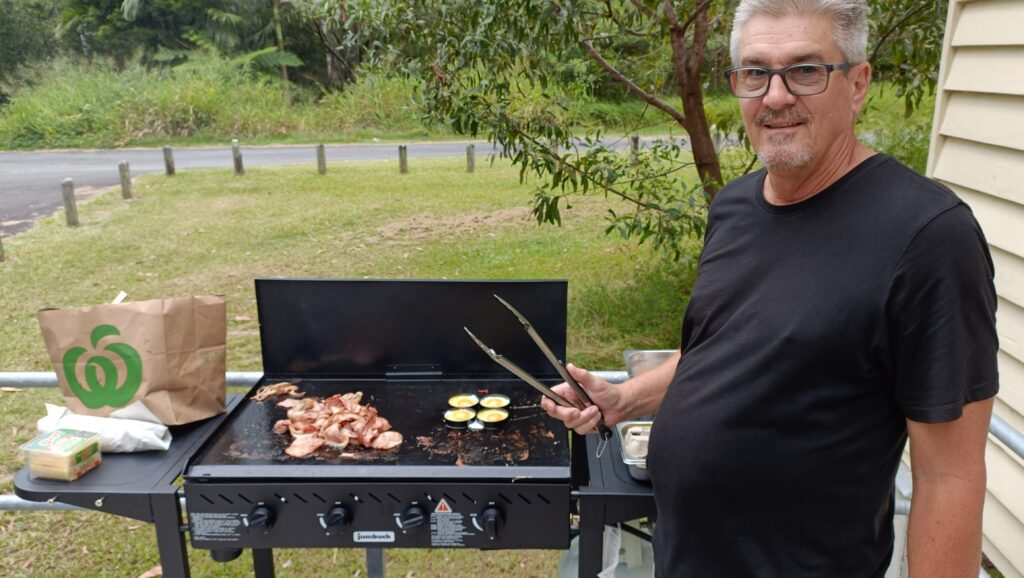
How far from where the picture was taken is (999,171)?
2.82 meters

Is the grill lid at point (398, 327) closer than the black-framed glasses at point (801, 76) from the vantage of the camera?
No

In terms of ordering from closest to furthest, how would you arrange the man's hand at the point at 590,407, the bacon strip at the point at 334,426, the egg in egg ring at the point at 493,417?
1. the man's hand at the point at 590,407
2. the bacon strip at the point at 334,426
3. the egg in egg ring at the point at 493,417

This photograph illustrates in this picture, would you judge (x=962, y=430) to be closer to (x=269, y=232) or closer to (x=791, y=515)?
(x=791, y=515)

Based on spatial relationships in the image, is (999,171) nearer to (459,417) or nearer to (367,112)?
(459,417)

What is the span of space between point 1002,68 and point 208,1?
2754 cm

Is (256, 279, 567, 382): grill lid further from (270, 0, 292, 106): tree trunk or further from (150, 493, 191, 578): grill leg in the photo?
(270, 0, 292, 106): tree trunk

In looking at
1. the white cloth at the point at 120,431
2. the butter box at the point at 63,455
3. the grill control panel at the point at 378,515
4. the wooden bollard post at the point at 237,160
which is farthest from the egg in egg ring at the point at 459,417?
the wooden bollard post at the point at 237,160

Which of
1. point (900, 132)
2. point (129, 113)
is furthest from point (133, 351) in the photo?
point (129, 113)

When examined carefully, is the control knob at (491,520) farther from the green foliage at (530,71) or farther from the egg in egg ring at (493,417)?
the green foliage at (530,71)

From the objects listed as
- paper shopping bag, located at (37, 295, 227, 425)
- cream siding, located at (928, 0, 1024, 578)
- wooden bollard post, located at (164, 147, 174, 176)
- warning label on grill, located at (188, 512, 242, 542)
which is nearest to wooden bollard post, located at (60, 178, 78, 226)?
wooden bollard post, located at (164, 147, 174, 176)

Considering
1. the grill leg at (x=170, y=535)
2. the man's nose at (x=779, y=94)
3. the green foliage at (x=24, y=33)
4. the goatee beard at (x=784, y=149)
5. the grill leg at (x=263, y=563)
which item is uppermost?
the green foliage at (x=24, y=33)

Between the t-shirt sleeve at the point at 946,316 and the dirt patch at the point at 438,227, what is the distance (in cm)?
729

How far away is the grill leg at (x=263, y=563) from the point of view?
253cm

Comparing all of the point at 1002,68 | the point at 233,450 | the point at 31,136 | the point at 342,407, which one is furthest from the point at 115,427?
the point at 31,136
